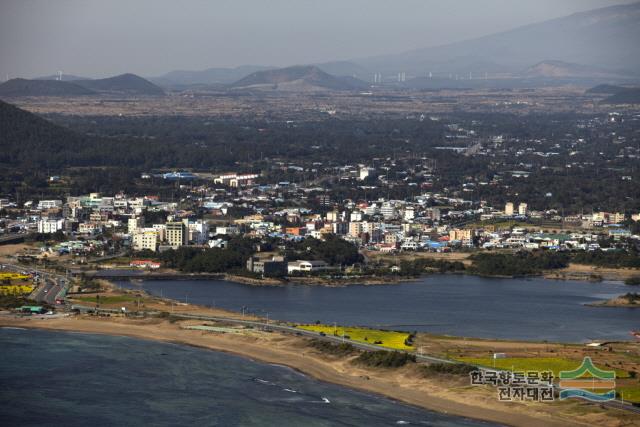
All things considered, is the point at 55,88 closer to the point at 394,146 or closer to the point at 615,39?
the point at 394,146

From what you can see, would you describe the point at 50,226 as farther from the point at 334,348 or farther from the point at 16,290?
the point at 334,348

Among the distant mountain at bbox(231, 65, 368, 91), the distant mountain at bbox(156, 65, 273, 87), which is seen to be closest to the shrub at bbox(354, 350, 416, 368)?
the distant mountain at bbox(231, 65, 368, 91)

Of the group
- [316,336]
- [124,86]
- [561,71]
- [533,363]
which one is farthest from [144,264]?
[561,71]

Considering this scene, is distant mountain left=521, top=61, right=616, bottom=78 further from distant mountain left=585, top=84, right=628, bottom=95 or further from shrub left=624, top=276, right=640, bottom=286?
shrub left=624, top=276, right=640, bottom=286

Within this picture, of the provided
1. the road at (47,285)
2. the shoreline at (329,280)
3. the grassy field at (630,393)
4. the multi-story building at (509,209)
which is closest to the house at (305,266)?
the shoreline at (329,280)

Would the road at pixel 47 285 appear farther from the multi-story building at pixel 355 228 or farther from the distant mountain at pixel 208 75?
the distant mountain at pixel 208 75
